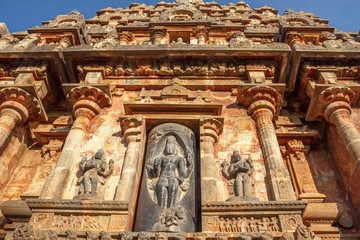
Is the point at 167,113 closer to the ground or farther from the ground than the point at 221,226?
farther from the ground

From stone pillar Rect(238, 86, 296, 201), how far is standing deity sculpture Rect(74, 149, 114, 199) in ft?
11.3

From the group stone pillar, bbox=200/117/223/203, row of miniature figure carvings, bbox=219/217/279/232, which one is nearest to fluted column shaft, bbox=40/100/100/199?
stone pillar, bbox=200/117/223/203

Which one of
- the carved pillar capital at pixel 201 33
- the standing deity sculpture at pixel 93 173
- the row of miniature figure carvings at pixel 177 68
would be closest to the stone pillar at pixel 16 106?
the row of miniature figure carvings at pixel 177 68

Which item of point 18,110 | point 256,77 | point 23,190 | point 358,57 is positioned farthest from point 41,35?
point 358,57

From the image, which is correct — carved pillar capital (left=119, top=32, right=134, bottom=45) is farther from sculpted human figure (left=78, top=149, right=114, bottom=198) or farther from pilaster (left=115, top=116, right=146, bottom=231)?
sculpted human figure (left=78, top=149, right=114, bottom=198)

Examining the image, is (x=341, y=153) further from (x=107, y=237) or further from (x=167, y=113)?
(x=107, y=237)

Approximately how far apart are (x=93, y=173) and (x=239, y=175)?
3.03 metres

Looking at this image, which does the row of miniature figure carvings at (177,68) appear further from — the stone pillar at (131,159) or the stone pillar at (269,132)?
the stone pillar at (131,159)

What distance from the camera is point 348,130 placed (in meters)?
7.63

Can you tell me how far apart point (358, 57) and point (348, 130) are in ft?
11.6

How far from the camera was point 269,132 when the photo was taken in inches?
301

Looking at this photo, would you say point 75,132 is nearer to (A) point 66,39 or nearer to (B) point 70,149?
(B) point 70,149

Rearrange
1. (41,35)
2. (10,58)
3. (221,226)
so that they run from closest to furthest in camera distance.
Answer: (221,226) → (10,58) → (41,35)

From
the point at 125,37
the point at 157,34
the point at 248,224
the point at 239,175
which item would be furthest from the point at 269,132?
the point at 125,37
